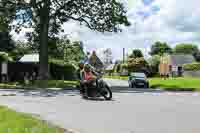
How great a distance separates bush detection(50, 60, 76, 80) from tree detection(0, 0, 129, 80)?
12598 millimetres

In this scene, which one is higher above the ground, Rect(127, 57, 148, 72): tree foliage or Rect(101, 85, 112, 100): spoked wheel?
Rect(127, 57, 148, 72): tree foliage

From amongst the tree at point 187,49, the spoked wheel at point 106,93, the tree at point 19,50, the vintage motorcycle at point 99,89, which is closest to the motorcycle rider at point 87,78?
the vintage motorcycle at point 99,89

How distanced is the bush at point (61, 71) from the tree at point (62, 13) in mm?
12598

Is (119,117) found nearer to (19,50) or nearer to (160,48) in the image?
(19,50)

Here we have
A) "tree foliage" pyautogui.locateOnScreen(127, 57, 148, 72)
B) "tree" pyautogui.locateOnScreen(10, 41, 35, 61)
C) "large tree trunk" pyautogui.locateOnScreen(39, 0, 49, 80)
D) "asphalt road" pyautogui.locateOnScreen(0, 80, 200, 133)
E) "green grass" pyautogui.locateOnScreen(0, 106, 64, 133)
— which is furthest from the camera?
"tree foliage" pyautogui.locateOnScreen(127, 57, 148, 72)

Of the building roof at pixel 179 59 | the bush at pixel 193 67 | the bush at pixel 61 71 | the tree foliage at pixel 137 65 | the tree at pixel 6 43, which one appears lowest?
the bush at pixel 61 71

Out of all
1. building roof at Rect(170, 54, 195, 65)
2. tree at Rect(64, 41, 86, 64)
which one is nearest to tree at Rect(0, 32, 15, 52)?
tree at Rect(64, 41, 86, 64)

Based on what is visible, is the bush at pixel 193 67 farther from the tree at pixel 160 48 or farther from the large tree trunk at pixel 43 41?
the tree at pixel 160 48

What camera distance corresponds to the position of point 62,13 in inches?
→ 1641

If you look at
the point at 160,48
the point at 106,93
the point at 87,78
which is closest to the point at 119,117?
the point at 106,93

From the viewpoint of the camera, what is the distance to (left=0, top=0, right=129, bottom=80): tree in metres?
40.0

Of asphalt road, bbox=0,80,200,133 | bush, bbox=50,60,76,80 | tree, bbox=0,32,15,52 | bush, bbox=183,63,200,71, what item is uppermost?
tree, bbox=0,32,15,52

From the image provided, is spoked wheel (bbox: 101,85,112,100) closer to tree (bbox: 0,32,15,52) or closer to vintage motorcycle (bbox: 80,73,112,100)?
vintage motorcycle (bbox: 80,73,112,100)

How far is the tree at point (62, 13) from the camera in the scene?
1576 inches
